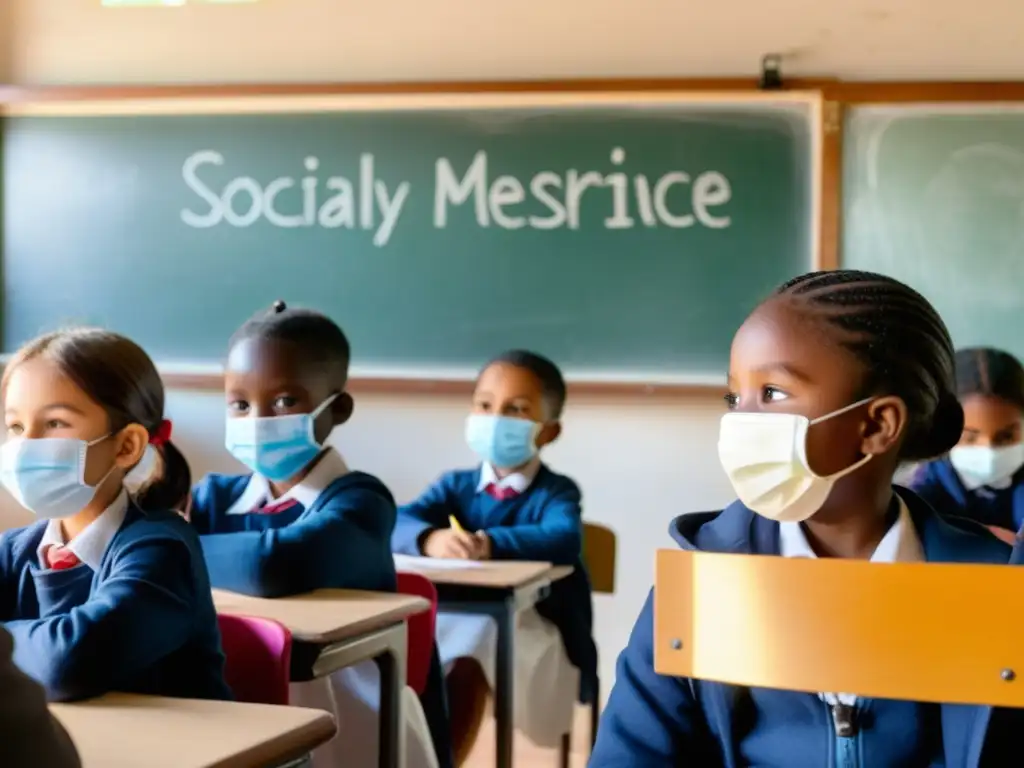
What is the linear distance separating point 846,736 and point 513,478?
202 cm

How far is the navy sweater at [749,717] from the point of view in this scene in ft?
3.68

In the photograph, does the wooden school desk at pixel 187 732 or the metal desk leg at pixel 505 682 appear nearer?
the wooden school desk at pixel 187 732

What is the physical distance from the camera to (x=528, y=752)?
11.3 ft

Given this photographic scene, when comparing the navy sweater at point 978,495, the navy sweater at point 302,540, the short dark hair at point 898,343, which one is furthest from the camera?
the navy sweater at point 978,495

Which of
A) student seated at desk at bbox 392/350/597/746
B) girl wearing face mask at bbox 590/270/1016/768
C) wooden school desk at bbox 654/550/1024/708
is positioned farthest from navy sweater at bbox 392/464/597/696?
wooden school desk at bbox 654/550/1024/708

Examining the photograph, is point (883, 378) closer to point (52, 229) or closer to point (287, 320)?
point (287, 320)

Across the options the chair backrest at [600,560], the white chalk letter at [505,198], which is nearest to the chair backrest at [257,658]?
the chair backrest at [600,560]

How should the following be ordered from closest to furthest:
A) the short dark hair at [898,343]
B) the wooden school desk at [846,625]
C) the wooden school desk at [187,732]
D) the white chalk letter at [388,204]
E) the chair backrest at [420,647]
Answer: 1. the wooden school desk at [846,625]
2. the wooden school desk at [187,732]
3. the short dark hair at [898,343]
4. the chair backrest at [420,647]
5. the white chalk letter at [388,204]

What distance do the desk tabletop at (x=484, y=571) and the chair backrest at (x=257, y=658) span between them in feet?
2.53

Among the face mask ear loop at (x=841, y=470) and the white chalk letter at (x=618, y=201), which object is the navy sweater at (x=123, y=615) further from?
the white chalk letter at (x=618, y=201)

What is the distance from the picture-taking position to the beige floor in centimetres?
325

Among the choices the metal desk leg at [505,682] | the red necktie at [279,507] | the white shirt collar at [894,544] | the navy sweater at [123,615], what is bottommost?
the metal desk leg at [505,682]

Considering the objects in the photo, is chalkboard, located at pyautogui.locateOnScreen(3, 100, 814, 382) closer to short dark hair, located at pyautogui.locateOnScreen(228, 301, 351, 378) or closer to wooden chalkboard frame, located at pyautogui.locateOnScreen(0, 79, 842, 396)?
wooden chalkboard frame, located at pyautogui.locateOnScreen(0, 79, 842, 396)

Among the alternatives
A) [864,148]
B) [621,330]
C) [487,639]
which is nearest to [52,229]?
[621,330]
